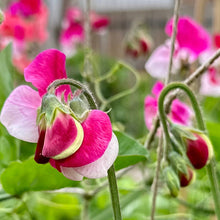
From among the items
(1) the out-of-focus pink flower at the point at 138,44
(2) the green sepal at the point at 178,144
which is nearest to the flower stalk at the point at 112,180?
(2) the green sepal at the point at 178,144

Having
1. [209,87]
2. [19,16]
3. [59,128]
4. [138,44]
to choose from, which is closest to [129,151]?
[59,128]

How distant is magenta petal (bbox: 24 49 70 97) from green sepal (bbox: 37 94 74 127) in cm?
3

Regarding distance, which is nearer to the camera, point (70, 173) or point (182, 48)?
point (70, 173)

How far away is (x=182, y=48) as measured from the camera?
0.64 metres

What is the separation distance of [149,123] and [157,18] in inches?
96.7

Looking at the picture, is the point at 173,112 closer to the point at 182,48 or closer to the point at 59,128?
the point at 182,48

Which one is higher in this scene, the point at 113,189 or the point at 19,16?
the point at 113,189

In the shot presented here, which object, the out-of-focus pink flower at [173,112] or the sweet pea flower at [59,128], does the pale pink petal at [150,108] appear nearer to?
the out-of-focus pink flower at [173,112]

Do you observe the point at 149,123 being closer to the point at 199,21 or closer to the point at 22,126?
the point at 22,126

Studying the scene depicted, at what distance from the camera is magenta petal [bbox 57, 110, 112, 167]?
32cm

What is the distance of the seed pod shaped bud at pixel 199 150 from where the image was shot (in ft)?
1.37

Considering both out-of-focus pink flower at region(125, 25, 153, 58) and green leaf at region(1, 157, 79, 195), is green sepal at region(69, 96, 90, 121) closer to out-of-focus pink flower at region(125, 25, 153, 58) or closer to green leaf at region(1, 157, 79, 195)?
green leaf at region(1, 157, 79, 195)

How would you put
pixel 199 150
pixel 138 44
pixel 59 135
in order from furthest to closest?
pixel 138 44 < pixel 199 150 < pixel 59 135

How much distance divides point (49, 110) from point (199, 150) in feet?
0.50
